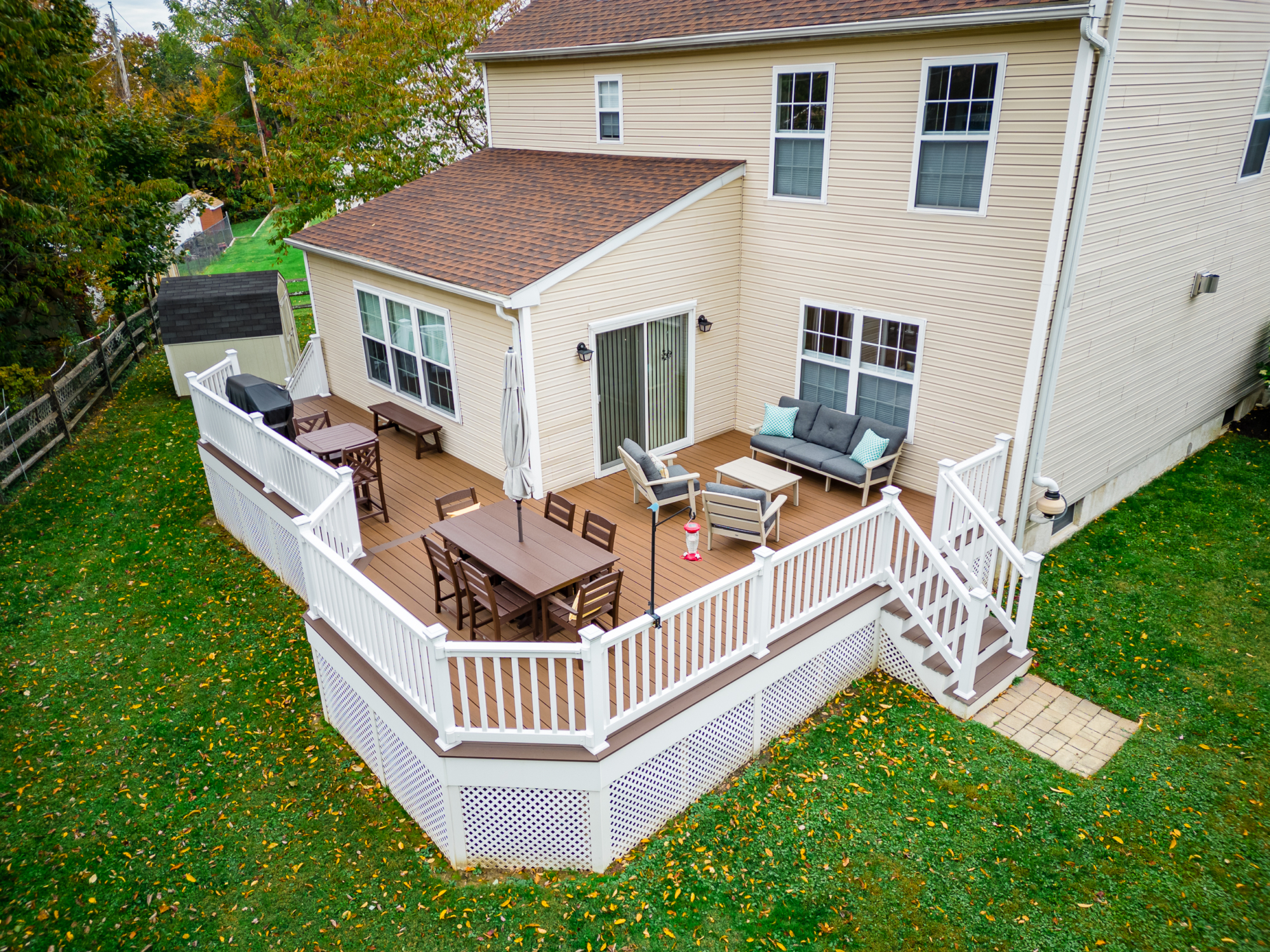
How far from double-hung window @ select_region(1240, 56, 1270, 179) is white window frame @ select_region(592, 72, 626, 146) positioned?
353 inches

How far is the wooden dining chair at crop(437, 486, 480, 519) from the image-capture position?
31.1 feet

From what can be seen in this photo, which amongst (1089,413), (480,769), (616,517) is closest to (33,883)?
(480,769)

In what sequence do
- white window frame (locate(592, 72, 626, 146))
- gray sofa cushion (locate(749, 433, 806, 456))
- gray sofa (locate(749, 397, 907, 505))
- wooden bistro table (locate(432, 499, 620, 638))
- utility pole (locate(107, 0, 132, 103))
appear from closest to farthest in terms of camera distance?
wooden bistro table (locate(432, 499, 620, 638)) < gray sofa (locate(749, 397, 907, 505)) < gray sofa cushion (locate(749, 433, 806, 456)) < white window frame (locate(592, 72, 626, 146)) < utility pole (locate(107, 0, 132, 103))

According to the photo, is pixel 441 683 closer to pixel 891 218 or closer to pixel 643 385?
pixel 643 385

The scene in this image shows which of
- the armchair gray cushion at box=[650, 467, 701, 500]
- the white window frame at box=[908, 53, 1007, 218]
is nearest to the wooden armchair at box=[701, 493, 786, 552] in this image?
the armchair gray cushion at box=[650, 467, 701, 500]

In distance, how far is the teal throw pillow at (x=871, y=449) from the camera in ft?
34.1

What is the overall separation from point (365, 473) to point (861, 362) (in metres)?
6.76

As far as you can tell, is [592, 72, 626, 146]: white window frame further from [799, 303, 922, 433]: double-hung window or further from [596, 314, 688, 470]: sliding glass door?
[799, 303, 922, 433]: double-hung window

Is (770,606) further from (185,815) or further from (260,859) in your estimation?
(185,815)

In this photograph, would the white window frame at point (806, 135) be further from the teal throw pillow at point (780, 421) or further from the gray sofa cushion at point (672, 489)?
the gray sofa cushion at point (672, 489)

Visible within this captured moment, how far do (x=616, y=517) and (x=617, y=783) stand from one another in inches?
161

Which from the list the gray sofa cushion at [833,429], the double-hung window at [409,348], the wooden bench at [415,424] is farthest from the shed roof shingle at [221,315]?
the gray sofa cushion at [833,429]

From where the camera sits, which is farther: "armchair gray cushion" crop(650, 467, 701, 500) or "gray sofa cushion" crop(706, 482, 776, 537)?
"armchair gray cushion" crop(650, 467, 701, 500)

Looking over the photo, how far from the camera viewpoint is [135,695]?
940 cm
